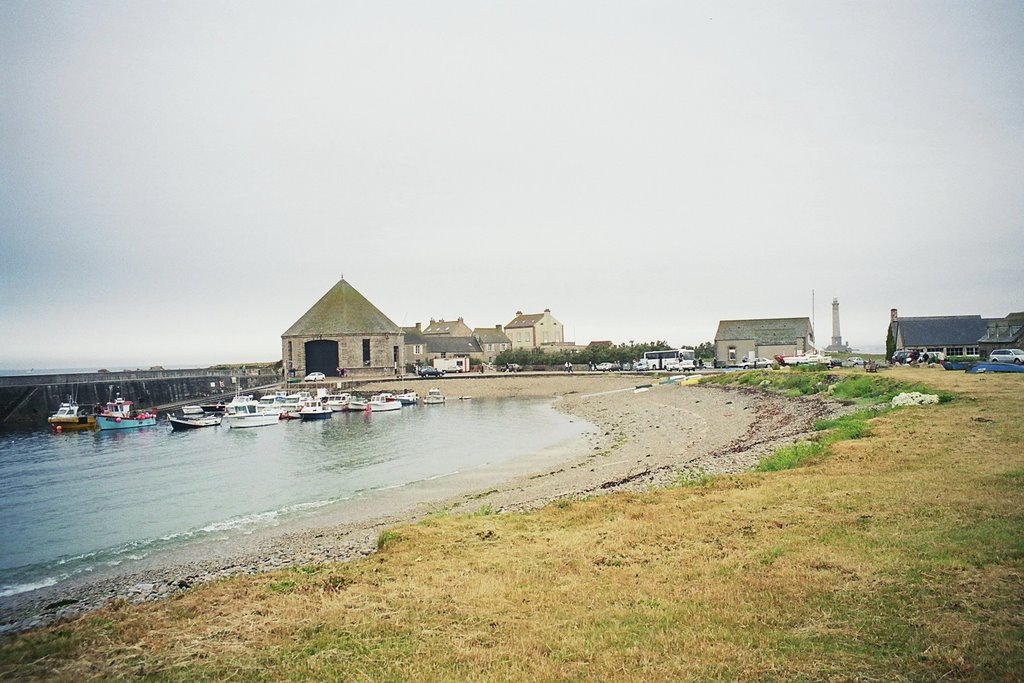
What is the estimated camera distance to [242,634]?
8.58 meters

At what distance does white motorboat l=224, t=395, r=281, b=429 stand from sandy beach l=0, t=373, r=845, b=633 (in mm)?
26694

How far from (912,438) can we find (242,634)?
56.5 ft

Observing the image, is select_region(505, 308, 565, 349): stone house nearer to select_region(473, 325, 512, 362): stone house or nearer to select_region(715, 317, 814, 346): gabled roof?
select_region(473, 325, 512, 362): stone house

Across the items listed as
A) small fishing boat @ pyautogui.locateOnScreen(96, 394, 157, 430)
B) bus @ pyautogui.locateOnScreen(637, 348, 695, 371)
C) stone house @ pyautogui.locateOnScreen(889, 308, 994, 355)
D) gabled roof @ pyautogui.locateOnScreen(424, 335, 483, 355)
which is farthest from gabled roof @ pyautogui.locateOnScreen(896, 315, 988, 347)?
small fishing boat @ pyautogui.locateOnScreen(96, 394, 157, 430)

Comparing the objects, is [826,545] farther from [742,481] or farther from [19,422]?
[19,422]

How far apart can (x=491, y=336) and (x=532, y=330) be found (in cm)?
801

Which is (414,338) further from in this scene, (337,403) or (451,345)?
(337,403)

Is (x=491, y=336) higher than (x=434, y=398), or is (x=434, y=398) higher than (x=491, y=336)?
(x=491, y=336)

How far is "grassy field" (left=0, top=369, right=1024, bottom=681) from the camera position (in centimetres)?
672

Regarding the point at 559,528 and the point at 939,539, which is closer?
the point at 939,539

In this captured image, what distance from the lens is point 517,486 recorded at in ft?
77.6

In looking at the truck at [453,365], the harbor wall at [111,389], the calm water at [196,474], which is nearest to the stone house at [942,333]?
the calm water at [196,474]

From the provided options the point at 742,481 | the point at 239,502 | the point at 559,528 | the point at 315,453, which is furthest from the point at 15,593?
the point at 315,453

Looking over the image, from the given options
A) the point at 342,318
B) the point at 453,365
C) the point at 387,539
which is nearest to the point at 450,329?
the point at 453,365
